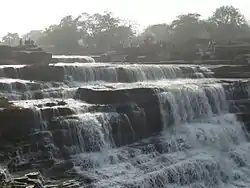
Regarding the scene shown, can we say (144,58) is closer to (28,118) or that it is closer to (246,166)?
(246,166)

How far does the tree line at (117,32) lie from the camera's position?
141 feet

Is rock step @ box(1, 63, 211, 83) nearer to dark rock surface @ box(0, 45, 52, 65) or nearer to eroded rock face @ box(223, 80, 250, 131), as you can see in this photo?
dark rock surface @ box(0, 45, 52, 65)

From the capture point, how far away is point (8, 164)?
11.8 meters

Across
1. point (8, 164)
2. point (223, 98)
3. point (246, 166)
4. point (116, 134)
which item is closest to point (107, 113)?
point (116, 134)

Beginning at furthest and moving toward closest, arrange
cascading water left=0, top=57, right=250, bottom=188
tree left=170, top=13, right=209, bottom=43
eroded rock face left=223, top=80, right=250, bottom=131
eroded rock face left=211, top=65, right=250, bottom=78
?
tree left=170, top=13, right=209, bottom=43
eroded rock face left=211, top=65, right=250, bottom=78
eroded rock face left=223, top=80, right=250, bottom=131
cascading water left=0, top=57, right=250, bottom=188

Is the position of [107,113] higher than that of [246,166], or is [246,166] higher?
[107,113]

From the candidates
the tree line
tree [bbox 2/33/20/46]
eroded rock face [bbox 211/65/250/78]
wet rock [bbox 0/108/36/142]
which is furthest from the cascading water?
tree [bbox 2/33/20/46]

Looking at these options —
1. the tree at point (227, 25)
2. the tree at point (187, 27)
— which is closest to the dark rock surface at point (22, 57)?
the tree at point (187, 27)

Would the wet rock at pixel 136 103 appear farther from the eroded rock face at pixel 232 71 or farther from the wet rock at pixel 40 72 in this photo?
the eroded rock face at pixel 232 71

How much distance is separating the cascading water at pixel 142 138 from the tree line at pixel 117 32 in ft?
74.4

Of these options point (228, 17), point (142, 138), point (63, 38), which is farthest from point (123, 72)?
point (228, 17)

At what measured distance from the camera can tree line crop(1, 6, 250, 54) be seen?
43.0m

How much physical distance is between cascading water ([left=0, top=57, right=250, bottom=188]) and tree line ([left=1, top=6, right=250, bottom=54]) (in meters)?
22.7

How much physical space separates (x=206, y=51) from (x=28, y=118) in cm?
2030
